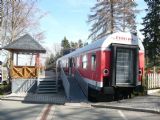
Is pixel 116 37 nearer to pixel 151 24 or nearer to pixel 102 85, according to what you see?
pixel 102 85

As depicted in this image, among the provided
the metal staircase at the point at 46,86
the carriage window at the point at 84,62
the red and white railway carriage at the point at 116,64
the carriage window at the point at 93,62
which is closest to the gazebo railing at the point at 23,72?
the metal staircase at the point at 46,86

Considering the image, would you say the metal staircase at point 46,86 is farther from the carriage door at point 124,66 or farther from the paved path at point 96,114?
the paved path at point 96,114

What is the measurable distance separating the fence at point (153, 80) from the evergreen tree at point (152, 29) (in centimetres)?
1437

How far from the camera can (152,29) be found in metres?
35.6

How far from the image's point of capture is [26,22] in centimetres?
3816

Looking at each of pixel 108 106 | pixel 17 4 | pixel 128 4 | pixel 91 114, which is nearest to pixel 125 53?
pixel 108 106

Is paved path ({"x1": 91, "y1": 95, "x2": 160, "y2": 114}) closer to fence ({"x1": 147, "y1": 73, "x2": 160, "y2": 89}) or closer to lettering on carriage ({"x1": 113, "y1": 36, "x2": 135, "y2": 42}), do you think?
fence ({"x1": 147, "y1": 73, "x2": 160, "y2": 89})

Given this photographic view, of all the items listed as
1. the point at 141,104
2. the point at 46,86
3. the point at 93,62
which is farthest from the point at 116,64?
the point at 46,86

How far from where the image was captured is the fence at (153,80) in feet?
66.7

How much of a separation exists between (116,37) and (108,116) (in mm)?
5702

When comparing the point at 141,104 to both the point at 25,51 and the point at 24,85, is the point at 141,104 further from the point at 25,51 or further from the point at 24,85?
the point at 25,51

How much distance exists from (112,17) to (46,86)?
19.2 meters

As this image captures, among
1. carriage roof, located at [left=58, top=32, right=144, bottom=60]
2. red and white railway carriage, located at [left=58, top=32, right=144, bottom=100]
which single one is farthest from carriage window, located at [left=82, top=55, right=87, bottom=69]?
carriage roof, located at [left=58, top=32, right=144, bottom=60]

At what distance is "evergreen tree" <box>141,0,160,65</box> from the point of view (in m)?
35.0
